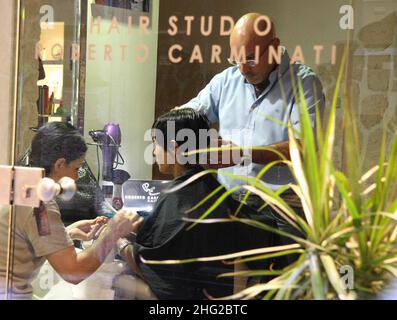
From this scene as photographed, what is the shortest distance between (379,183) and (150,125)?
0.78 meters

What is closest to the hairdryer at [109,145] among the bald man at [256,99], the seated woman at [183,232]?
the seated woman at [183,232]

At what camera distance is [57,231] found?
242 centimetres

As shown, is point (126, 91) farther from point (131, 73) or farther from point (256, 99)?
point (256, 99)

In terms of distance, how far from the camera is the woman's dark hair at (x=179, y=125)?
228 centimetres

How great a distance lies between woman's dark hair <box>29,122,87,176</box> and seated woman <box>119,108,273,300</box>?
0.30 metres

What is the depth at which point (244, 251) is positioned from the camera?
2.22 metres

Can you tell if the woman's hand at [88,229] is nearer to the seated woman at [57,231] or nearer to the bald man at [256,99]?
the seated woman at [57,231]

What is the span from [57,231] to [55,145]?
310mm

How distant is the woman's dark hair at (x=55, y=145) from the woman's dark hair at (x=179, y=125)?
289mm

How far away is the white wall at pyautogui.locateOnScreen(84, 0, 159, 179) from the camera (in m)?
2.30

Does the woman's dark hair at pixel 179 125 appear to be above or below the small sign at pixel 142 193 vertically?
above

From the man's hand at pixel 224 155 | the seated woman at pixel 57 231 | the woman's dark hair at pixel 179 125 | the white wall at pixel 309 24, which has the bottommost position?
the seated woman at pixel 57 231

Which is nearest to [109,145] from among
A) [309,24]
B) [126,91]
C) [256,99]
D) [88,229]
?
[126,91]
